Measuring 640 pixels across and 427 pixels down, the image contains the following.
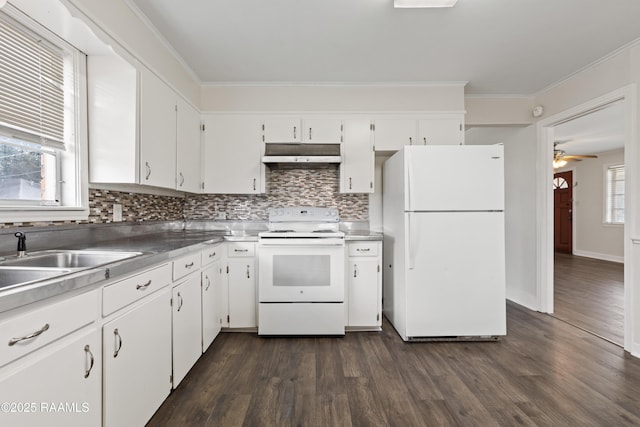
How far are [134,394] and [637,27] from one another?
399cm

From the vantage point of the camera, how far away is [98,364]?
111 centimetres

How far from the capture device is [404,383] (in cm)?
192

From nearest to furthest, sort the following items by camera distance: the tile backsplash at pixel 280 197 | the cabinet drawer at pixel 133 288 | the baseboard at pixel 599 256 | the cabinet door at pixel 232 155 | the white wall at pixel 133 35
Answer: the cabinet drawer at pixel 133 288
the white wall at pixel 133 35
the cabinet door at pixel 232 155
the tile backsplash at pixel 280 197
the baseboard at pixel 599 256

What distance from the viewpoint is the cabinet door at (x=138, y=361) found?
46.4 inches

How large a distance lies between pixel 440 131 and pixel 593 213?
655cm

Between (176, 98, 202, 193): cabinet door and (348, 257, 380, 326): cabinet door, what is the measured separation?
1714mm

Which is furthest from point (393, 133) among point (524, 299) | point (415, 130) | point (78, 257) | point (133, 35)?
point (78, 257)

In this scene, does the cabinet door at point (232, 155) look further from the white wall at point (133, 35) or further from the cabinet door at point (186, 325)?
the cabinet door at point (186, 325)

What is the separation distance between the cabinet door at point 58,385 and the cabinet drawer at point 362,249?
6.42ft

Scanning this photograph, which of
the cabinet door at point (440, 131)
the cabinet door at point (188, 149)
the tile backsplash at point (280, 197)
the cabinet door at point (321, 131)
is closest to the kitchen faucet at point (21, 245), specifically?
the cabinet door at point (188, 149)

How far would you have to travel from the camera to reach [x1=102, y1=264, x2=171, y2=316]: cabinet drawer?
3.83ft

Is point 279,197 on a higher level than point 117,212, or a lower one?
higher

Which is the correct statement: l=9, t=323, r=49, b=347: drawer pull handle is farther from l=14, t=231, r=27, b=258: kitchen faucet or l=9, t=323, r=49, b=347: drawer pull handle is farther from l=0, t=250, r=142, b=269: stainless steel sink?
l=14, t=231, r=27, b=258: kitchen faucet

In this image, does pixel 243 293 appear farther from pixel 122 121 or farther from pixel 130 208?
pixel 122 121
